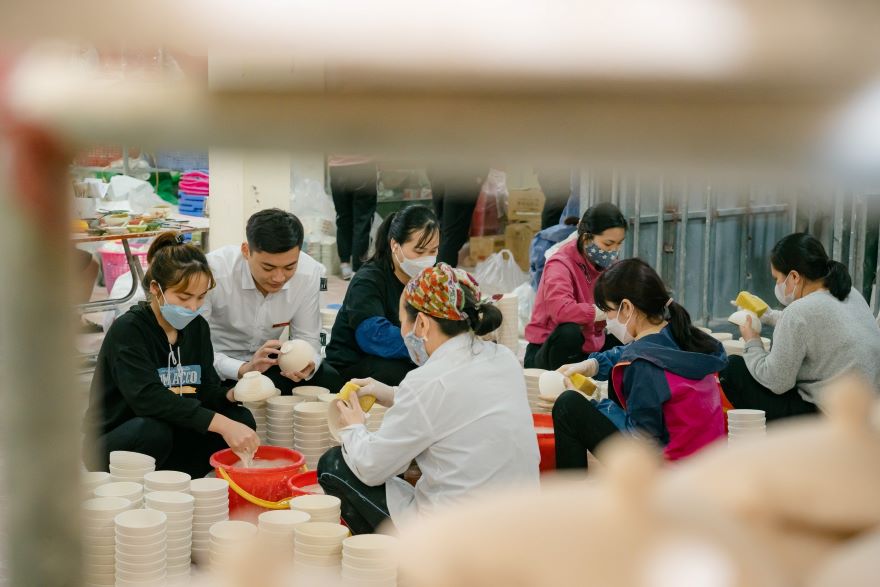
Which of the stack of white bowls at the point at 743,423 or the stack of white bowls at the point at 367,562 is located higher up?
the stack of white bowls at the point at 743,423

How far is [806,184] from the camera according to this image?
40 centimetres

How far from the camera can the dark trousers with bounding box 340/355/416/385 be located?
440 centimetres

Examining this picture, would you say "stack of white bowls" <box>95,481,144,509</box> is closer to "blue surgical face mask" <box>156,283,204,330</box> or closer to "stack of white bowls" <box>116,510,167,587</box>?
"stack of white bowls" <box>116,510,167,587</box>

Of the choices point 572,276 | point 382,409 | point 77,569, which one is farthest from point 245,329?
point 77,569

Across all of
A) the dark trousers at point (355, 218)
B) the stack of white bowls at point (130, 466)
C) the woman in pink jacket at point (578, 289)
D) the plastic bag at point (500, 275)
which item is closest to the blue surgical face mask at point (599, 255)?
the woman in pink jacket at point (578, 289)

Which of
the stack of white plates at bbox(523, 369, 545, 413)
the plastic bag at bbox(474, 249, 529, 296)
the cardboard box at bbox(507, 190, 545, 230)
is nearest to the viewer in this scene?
the stack of white plates at bbox(523, 369, 545, 413)

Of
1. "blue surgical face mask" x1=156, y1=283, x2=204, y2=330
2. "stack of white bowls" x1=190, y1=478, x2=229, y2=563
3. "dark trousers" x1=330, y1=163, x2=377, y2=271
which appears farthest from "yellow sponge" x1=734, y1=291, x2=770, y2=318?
"dark trousers" x1=330, y1=163, x2=377, y2=271

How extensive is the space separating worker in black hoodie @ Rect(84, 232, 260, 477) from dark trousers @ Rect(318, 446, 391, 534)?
37 centimetres

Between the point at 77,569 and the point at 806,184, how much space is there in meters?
0.34

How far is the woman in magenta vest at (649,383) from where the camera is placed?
336 cm

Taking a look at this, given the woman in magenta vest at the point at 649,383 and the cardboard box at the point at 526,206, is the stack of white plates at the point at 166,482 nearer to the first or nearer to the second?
the woman in magenta vest at the point at 649,383

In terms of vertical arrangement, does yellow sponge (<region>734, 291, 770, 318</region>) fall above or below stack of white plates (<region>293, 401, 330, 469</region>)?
above

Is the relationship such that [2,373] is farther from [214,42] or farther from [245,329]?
[245,329]

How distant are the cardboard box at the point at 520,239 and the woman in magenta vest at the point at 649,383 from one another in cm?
501
